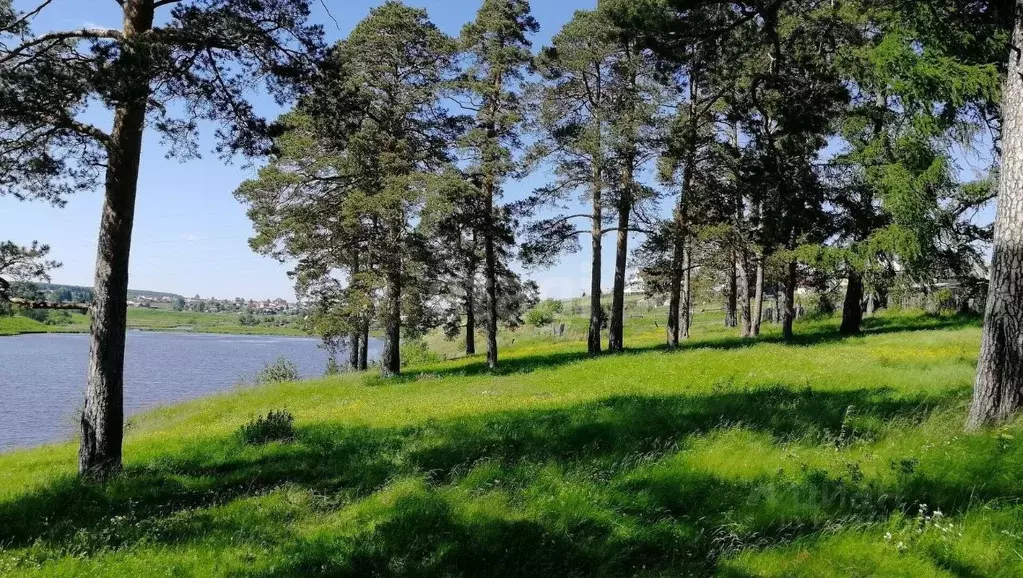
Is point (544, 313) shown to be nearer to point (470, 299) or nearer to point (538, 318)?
point (538, 318)

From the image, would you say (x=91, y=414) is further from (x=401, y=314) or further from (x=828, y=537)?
(x=401, y=314)

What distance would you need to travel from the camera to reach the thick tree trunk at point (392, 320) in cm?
2142

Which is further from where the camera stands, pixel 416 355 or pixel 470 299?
pixel 416 355

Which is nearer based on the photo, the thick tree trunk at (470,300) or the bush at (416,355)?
the thick tree trunk at (470,300)

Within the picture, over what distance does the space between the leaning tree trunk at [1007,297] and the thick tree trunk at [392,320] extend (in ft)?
57.3

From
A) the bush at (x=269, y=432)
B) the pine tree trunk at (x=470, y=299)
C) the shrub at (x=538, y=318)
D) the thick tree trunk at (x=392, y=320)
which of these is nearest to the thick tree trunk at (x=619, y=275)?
the pine tree trunk at (x=470, y=299)

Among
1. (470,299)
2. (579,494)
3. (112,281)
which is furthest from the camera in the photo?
(470,299)

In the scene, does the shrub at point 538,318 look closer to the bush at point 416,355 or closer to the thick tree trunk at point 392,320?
the bush at point 416,355

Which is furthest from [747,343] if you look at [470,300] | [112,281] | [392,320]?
[112,281]

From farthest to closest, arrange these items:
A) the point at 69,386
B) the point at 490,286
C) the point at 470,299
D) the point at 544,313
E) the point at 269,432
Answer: the point at 544,313 → the point at 470,299 → the point at 69,386 → the point at 490,286 → the point at 269,432

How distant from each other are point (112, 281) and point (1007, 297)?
1176 centimetres

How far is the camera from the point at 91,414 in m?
8.31

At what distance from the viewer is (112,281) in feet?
26.8

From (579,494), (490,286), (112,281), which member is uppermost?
(490,286)
